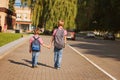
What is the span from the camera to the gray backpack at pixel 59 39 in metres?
15.9

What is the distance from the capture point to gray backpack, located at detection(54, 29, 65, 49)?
15.9 meters

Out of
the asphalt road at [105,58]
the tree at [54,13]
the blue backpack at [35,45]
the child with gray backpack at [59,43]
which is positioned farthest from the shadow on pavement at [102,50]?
the tree at [54,13]

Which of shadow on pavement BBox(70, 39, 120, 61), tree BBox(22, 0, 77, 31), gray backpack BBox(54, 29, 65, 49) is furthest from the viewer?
tree BBox(22, 0, 77, 31)

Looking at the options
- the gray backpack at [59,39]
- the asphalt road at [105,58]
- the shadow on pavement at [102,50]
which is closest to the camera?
the gray backpack at [59,39]

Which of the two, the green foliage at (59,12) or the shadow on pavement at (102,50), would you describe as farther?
the green foliage at (59,12)

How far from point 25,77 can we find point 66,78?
1.35 meters

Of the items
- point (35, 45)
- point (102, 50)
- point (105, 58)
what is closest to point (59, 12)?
point (102, 50)

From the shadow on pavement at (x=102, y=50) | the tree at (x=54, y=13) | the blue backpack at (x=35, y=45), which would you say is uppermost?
the tree at (x=54, y=13)

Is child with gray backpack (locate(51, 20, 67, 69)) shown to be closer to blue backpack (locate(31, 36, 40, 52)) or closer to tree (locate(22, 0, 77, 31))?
blue backpack (locate(31, 36, 40, 52))

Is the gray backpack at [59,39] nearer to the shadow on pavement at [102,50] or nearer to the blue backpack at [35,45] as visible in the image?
the blue backpack at [35,45]

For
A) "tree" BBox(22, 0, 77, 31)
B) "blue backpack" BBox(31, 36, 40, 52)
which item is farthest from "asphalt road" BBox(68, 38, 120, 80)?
"tree" BBox(22, 0, 77, 31)

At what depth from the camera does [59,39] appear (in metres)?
16.0

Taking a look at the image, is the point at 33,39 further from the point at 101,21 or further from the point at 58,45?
the point at 101,21

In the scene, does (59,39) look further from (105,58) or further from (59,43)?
(105,58)
